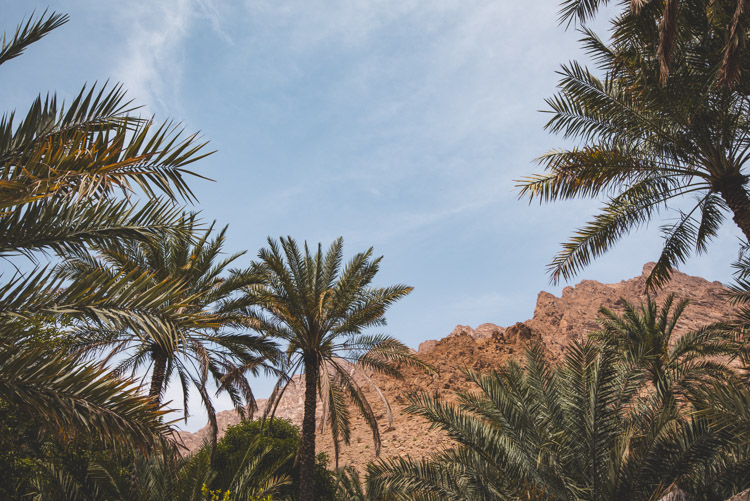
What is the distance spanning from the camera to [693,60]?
813cm

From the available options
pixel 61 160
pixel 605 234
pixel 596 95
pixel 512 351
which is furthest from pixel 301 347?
pixel 512 351

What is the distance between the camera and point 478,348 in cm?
4875

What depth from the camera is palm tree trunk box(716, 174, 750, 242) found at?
24.0 feet

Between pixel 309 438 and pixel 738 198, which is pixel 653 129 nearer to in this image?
pixel 738 198

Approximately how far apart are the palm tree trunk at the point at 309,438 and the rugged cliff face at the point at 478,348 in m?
12.8

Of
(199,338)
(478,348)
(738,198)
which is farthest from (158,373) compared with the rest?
(478,348)

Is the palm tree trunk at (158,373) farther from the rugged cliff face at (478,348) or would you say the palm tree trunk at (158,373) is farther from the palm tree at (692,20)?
the rugged cliff face at (478,348)

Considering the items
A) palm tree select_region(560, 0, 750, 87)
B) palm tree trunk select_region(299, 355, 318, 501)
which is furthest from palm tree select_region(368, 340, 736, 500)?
palm tree trunk select_region(299, 355, 318, 501)

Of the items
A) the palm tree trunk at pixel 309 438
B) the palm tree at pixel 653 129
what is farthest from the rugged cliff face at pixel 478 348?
the palm tree at pixel 653 129

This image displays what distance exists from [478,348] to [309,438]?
36.7m

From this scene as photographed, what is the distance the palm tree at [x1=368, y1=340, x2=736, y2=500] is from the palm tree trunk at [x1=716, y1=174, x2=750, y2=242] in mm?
2610

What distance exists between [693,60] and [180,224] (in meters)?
8.16

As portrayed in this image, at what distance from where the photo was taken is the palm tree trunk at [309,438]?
537 inches

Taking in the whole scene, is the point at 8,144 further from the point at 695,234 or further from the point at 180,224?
the point at 695,234
